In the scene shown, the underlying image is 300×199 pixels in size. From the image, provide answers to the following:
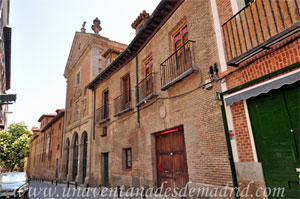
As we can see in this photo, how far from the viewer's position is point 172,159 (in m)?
7.89

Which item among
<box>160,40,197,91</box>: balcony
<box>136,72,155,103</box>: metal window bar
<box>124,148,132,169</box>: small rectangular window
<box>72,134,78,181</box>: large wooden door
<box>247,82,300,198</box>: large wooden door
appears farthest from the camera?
<box>72,134,78,181</box>: large wooden door

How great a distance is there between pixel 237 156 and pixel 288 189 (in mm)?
1221

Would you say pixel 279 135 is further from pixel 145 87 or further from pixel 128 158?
pixel 128 158

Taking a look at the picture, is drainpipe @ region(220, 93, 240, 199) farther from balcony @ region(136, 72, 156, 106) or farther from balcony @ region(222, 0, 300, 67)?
balcony @ region(136, 72, 156, 106)

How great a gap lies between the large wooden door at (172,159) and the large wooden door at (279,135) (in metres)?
3.16

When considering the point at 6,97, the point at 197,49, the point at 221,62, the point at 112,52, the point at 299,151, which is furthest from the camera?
the point at 112,52

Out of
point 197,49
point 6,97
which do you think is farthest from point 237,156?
point 6,97

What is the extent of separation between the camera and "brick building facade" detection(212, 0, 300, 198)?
162 inches

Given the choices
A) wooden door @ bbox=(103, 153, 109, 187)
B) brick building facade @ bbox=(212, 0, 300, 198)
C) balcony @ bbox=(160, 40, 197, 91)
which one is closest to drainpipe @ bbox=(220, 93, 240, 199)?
brick building facade @ bbox=(212, 0, 300, 198)

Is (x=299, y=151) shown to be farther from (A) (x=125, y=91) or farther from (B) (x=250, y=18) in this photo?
(A) (x=125, y=91)

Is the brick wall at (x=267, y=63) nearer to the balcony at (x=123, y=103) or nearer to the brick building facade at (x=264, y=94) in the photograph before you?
the brick building facade at (x=264, y=94)

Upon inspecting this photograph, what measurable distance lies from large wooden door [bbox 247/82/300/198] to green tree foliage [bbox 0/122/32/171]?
27.7 meters

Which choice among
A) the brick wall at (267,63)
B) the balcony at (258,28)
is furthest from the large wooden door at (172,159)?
the balcony at (258,28)

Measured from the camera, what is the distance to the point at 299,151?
398 cm
